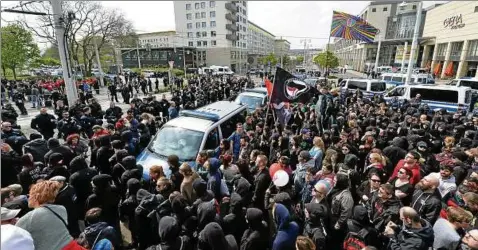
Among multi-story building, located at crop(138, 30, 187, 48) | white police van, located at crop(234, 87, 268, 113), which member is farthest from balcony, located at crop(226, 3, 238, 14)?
white police van, located at crop(234, 87, 268, 113)

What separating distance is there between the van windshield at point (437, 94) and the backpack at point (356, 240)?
1477 cm

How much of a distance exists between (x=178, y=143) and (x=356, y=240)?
182 inches

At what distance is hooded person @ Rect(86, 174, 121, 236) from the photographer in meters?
4.09

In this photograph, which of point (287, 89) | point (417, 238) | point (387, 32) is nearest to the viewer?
point (417, 238)

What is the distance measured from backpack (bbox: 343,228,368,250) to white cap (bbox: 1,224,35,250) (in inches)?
131

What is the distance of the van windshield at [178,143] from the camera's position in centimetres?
662

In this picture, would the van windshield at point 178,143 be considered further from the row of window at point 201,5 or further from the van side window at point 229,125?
the row of window at point 201,5

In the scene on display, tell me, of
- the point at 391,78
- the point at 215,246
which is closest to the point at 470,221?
the point at 215,246

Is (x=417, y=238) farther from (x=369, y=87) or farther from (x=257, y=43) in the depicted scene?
(x=257, y=43)

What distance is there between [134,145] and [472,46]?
40.3 metres

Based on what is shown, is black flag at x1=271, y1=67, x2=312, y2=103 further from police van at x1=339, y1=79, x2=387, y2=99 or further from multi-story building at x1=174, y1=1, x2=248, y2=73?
multi-story building at x1=174, y1=1, x2=248, y2=73

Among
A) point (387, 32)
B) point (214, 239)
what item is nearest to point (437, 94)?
point (214, 239)

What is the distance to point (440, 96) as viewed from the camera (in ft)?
48.5

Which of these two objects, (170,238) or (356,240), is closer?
(170,238)
